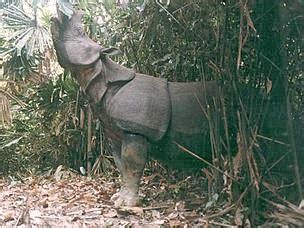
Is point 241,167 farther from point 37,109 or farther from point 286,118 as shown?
point 37,109

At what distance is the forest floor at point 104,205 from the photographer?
7.34 ft

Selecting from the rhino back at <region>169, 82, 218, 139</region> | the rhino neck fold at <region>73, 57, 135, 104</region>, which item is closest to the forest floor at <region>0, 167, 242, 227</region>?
the rhino back at <region>169, 82, 218, 139</region>

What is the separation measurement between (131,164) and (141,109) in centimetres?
28

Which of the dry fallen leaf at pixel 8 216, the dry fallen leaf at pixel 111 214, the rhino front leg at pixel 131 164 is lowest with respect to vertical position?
the dry fallen leaf at pixel 8 216

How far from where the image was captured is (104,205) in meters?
2.62

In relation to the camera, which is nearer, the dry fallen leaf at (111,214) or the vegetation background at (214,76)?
the vegetation background at (214,76)

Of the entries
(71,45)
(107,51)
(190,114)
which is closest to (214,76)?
(190,114)

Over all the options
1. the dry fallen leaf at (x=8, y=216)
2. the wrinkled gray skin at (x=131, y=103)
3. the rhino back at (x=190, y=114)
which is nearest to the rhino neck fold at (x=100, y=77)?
the wrinkled gray skin at (x=131, y=103)

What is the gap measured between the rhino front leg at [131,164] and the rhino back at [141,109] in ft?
0.15

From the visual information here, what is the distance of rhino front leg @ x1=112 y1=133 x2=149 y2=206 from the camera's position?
2516 mm

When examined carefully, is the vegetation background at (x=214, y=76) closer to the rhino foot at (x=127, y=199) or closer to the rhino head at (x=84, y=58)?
the rhino head at (x=84, y=58)

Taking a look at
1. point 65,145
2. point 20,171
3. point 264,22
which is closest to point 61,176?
point 65,145

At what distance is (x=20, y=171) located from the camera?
427 centimetres

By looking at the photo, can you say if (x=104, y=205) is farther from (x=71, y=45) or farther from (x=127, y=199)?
(x=71, y=45)
